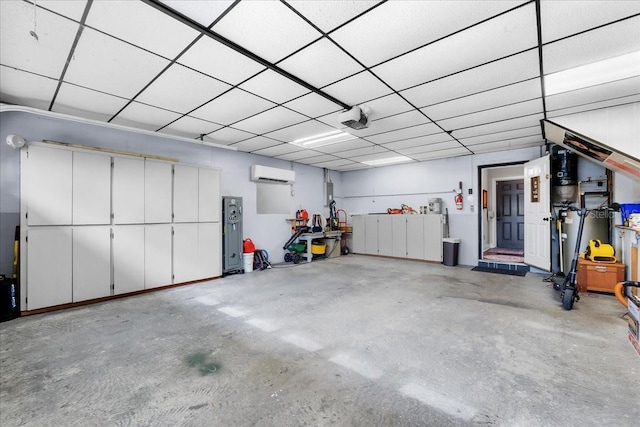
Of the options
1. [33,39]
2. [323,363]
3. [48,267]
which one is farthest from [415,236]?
[33,39]

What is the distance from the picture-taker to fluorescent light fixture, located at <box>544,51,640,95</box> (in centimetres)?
266

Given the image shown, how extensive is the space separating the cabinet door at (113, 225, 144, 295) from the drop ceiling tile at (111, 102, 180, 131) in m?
1.69

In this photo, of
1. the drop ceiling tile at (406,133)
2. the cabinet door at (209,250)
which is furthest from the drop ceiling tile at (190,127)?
the drop ceiling tile at (406,133)

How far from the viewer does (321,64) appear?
108 inches

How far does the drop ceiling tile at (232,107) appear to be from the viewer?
11.5 ft

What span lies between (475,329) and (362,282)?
2.31 metres

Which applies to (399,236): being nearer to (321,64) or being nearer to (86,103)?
(321,64)

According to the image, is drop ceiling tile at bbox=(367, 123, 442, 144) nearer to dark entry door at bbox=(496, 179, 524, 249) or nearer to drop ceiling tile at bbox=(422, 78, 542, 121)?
drop ceiling tile at bbox=(422, 78, 542, 121)

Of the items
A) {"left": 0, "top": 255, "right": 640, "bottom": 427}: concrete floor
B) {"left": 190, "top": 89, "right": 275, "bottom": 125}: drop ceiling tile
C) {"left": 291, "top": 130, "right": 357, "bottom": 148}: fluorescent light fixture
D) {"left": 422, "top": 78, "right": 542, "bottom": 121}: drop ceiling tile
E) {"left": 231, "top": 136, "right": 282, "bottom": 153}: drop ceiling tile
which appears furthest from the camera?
{"left": 231, "top": 136, "right": 282, "bottom": 153}: drop ceiling tile

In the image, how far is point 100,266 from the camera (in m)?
4.05

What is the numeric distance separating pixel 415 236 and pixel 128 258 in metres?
6.45

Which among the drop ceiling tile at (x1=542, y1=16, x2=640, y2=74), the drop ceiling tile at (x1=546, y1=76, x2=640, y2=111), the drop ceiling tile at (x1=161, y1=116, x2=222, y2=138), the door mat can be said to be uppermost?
the drop ceiling tile at (x1=161, y1=116, x2=222, y2=138)

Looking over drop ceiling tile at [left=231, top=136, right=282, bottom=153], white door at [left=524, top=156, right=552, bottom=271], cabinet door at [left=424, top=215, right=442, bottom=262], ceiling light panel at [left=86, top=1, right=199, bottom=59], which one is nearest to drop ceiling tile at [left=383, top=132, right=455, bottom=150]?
white door at [left=524, top=156, right=552, bottom=271]

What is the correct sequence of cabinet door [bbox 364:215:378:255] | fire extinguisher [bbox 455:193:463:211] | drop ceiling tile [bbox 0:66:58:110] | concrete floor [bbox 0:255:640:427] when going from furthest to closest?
cabinet door [bbox 364:215:378:255] < fire extinguisher [bbox 455:193:463:211] < drop ceiling tile [bbox 0:66:58:110] < concrete floor [bbox 0:255:640:427]
